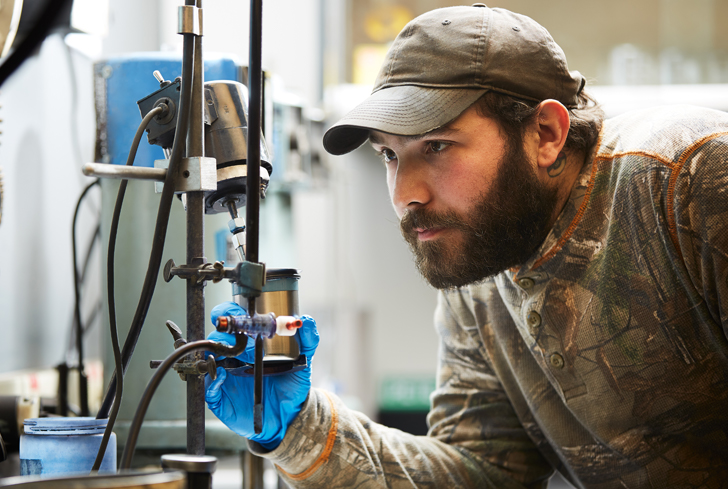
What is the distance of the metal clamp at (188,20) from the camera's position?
0.72 metres

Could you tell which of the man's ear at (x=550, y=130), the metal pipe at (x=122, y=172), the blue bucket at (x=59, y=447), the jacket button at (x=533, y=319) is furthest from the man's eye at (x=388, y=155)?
the blue bucket at (x=59, y=447)

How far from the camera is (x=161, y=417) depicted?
121cm

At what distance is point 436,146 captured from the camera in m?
1.03

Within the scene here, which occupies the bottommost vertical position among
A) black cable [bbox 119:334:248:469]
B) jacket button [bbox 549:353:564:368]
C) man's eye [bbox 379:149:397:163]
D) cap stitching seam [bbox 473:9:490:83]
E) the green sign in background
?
the green sign in background

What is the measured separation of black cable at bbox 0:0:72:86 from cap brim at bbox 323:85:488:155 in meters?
0.46

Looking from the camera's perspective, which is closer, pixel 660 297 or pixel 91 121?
pixel 660 297

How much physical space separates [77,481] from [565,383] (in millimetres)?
830

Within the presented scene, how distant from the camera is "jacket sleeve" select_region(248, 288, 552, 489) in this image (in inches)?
41.6

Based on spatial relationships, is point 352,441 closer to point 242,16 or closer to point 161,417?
point 161,417

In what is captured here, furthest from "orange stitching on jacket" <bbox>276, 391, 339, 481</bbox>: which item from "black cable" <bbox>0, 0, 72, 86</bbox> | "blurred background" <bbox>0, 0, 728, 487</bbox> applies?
"black cable" <bbox>0, 0, 72, 86</bbox>

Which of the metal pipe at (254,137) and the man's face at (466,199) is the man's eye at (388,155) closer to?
the man's face at (466,199)

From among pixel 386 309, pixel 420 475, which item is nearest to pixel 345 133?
pixel 420 475

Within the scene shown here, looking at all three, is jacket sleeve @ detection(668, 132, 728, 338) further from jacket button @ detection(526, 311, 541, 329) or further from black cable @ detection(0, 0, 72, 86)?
black cable @ detection(0, 0, 72, 86)

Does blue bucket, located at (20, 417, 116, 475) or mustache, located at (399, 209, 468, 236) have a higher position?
mustache, located at (399, 209, 468, 236)
